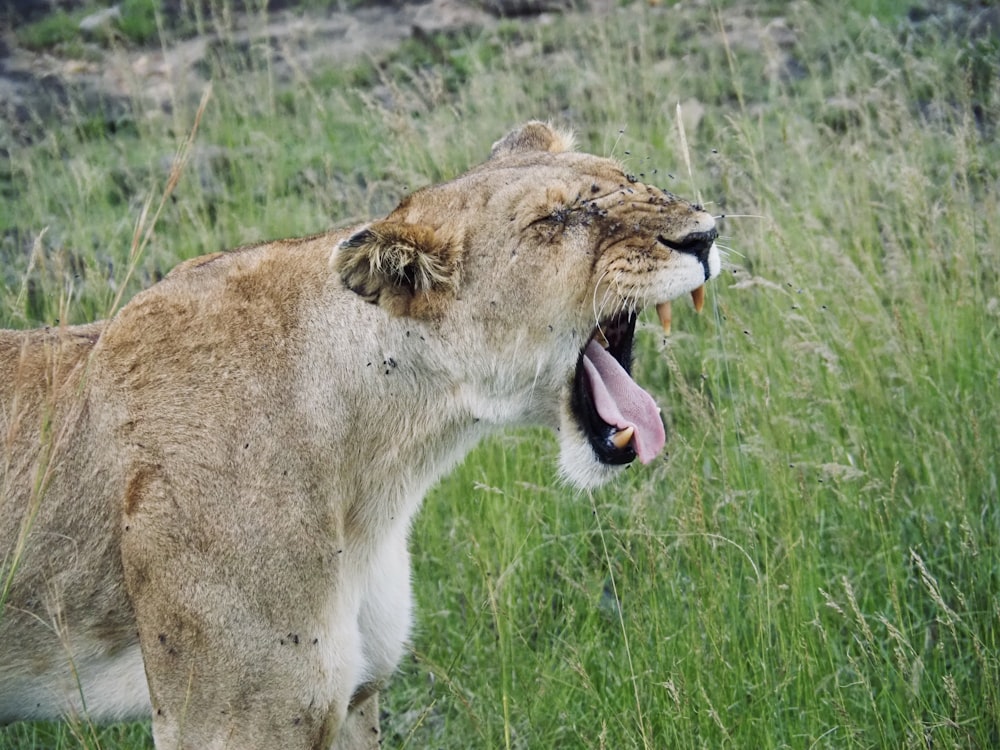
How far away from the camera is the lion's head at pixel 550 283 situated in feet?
10.4

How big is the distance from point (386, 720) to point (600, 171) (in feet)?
6.22

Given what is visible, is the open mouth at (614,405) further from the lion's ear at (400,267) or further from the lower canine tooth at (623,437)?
the lion's ear at (400,267)

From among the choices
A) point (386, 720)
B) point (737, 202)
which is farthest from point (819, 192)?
point (386, 720)

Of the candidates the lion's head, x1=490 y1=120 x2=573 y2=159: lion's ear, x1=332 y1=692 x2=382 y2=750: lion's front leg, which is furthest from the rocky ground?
x1=332 y1=692 x2=382 y2=750: lion's front leg

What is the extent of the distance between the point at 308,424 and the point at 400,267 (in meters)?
0.44

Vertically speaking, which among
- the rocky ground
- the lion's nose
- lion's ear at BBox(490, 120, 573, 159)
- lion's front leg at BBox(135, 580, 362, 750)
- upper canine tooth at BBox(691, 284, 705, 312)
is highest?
lion's ear at BBox(490, 120, 573, 159)

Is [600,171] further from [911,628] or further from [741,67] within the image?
[741,67]

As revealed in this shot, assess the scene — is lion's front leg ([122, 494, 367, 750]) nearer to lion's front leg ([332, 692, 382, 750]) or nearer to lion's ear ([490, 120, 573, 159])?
lion's front leg ([332, 692, 382, 750])

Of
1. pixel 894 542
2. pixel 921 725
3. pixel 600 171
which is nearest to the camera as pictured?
pixel 921 725

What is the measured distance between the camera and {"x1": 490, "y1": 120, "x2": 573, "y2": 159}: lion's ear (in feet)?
12.1

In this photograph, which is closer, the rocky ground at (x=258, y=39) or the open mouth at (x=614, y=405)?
the open mouth at (x=614, y=405)

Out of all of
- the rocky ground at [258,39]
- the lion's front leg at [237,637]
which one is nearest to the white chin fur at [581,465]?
the lion's front leg at [237,637]

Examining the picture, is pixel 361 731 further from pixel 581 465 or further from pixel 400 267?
pixel 400 267

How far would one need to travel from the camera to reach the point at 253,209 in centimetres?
662
